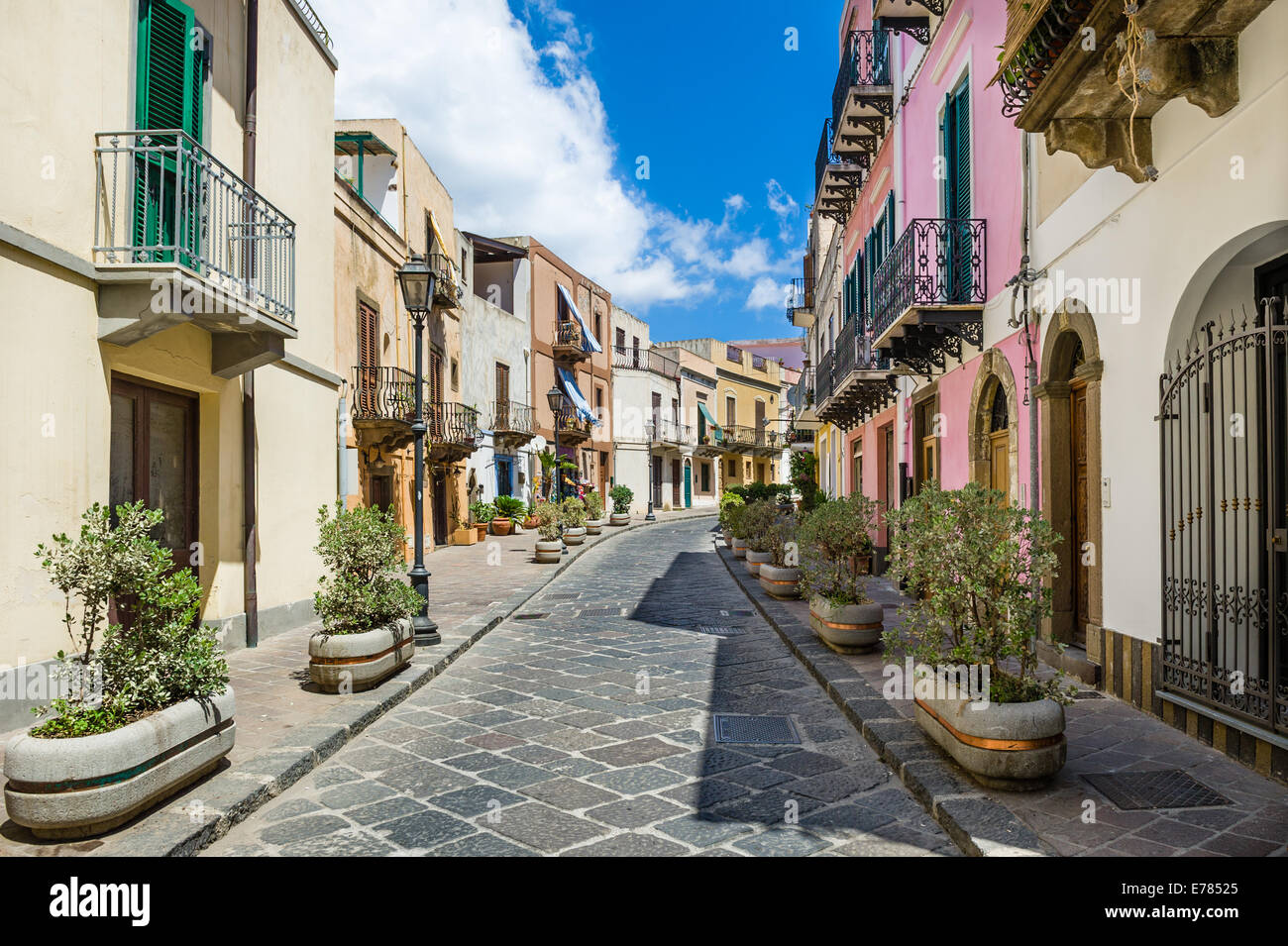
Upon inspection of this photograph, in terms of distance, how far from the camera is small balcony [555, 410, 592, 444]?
30.4m

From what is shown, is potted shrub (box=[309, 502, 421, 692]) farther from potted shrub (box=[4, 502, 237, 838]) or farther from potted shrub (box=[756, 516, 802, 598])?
potted shrub (box=[756, 516, 802, 598])

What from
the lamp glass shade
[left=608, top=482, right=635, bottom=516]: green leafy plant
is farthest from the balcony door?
[left=608, top=482, right=635, bottom=516]: green leafy plant

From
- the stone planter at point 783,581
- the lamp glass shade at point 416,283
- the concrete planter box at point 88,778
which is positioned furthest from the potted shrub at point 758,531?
the concrete planter box at point 88,778

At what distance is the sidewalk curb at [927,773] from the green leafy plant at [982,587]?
1.66 ft

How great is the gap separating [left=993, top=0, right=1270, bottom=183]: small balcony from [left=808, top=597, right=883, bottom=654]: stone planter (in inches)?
156

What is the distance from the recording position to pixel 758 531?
1388cm

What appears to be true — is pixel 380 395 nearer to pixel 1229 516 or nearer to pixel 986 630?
pixel 986 630

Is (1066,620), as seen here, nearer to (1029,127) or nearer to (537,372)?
(1029,127)

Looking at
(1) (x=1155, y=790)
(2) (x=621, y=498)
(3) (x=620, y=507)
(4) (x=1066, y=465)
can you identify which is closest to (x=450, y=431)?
(3) (x=620, y=507)

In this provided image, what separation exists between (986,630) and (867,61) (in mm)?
12113

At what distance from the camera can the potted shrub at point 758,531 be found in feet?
43.9
